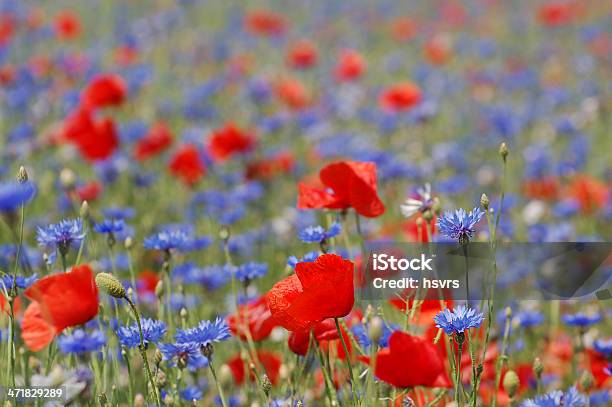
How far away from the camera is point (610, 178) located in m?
3.24

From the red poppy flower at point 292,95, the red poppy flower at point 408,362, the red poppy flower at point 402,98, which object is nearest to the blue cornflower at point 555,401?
the red poppy flower at point 408,362

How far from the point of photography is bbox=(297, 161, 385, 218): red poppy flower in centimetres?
127

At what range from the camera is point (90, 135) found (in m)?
2.69

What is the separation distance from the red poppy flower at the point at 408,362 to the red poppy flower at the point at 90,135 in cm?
185

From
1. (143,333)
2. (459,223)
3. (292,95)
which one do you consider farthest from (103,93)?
(459,223)

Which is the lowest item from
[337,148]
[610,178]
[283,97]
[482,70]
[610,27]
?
[610,178]

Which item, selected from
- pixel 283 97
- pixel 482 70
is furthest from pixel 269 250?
pixel 482 70

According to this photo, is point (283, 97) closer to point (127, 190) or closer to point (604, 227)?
point (127, 190)

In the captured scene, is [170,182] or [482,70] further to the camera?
[482,70]

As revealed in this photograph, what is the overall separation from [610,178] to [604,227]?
0.41 meters

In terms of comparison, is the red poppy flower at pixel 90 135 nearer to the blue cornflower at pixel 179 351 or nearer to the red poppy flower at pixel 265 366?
the red poppy flower at pixel 265 366

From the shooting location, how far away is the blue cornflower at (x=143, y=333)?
1.14 metres

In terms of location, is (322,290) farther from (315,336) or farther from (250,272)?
(250,272)

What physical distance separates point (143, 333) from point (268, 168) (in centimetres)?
200
